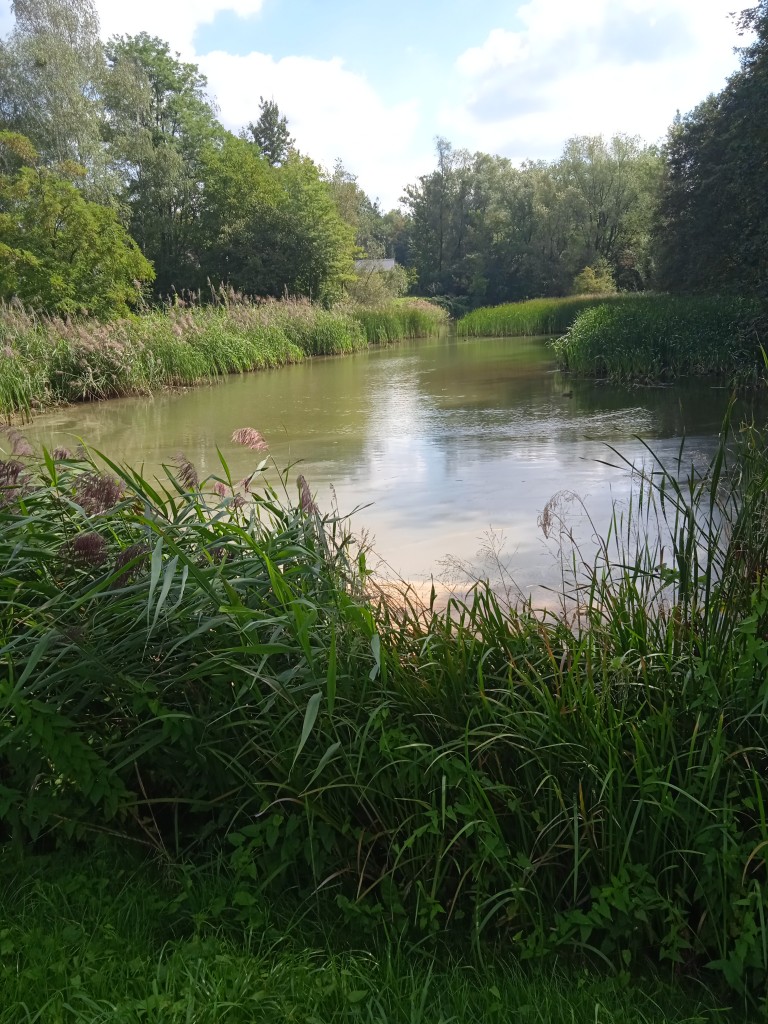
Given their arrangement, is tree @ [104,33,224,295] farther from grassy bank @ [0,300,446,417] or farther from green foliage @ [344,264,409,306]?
grassy bank @ [0,300,446,417]

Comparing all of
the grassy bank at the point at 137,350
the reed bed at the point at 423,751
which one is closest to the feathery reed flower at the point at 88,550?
the reed bed at the point at 423,751

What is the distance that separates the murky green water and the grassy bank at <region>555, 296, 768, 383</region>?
0.63 m

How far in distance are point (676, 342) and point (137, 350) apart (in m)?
8.88

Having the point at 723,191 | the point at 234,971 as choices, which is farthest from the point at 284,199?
the point at 234,971

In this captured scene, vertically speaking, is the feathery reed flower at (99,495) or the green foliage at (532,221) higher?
the green foliage at (532,221)

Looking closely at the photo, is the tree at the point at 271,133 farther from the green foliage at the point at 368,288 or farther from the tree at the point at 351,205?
the green foliage at the point at 368,288

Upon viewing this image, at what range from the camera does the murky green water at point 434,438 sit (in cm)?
563

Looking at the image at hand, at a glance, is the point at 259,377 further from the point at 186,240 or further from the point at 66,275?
the point at 186,240

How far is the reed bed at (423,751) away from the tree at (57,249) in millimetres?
17226

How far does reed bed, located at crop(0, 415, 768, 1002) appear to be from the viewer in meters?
1.90

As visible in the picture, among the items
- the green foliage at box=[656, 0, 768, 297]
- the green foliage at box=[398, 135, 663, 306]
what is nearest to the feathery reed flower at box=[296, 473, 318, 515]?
the green foliage at box=[656, 0, 768, 297]

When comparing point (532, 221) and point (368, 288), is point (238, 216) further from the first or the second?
point (532, 221)

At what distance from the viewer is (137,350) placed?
14.1 metres

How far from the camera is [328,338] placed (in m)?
21.7
